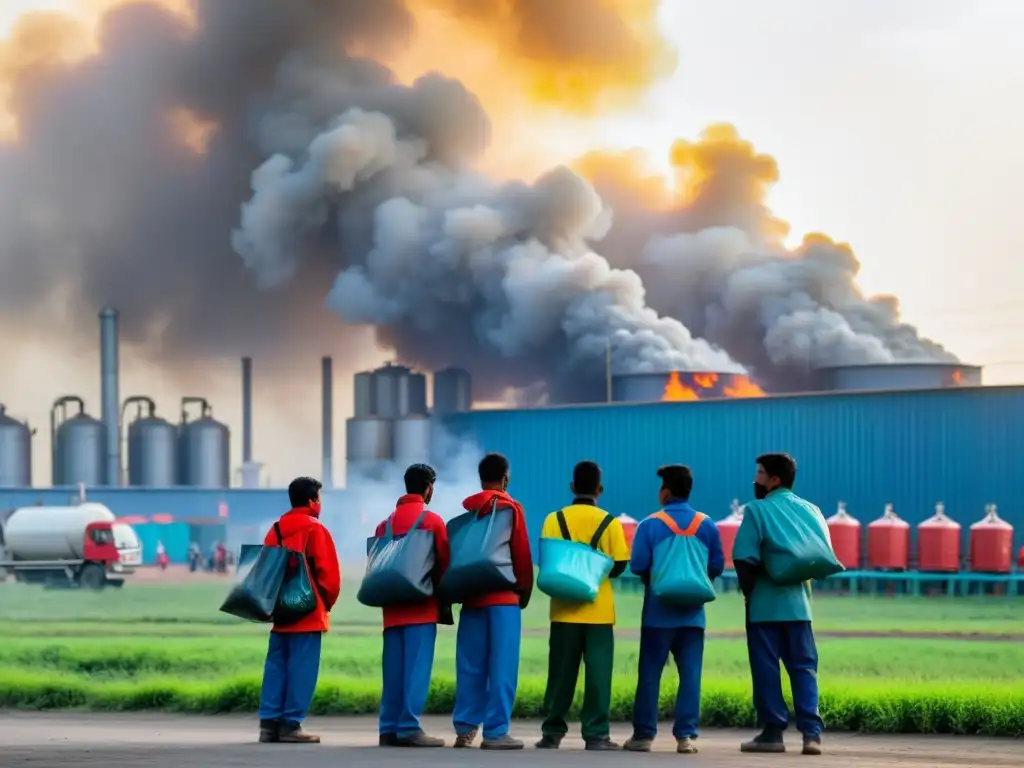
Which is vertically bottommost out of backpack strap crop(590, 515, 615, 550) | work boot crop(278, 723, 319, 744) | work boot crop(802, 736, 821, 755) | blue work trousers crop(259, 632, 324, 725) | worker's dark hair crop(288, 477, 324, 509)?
work boot crop(278, 723, 319, 744)

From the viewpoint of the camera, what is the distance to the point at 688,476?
1073 centimetres

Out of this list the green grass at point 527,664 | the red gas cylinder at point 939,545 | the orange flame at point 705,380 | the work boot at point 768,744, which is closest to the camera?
the work boot at point 768,744

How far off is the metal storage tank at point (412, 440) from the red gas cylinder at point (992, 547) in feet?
74.1

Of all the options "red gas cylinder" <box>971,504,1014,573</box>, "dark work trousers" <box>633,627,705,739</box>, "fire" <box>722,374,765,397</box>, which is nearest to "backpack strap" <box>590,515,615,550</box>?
"dark work trousers" <box>633,627,705,739</box>

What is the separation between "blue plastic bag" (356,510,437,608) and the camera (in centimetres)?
1049

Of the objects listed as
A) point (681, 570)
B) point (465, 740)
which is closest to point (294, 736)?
point (465, 740)

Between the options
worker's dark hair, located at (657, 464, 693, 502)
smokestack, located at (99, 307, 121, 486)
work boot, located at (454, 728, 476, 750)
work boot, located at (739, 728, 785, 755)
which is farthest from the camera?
smokestack, located at (99, 307, 121, 486)

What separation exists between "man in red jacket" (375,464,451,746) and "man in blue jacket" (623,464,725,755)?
117 centimetres

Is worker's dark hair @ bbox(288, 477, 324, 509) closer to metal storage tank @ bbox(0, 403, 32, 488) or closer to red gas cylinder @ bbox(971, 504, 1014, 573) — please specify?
red gas cylinder @ bbox(971, 504, 1014, 573)

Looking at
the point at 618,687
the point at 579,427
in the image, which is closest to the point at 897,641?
the point at 618,687

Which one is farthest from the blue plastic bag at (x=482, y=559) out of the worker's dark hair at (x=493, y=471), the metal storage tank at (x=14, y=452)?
the metal storage tank at (x=14, y=452)

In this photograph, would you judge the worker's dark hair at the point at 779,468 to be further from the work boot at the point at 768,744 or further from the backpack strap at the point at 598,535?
the work boot at the point at 768,744

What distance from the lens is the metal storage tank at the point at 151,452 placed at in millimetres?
67625

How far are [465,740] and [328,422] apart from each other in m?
56.0
